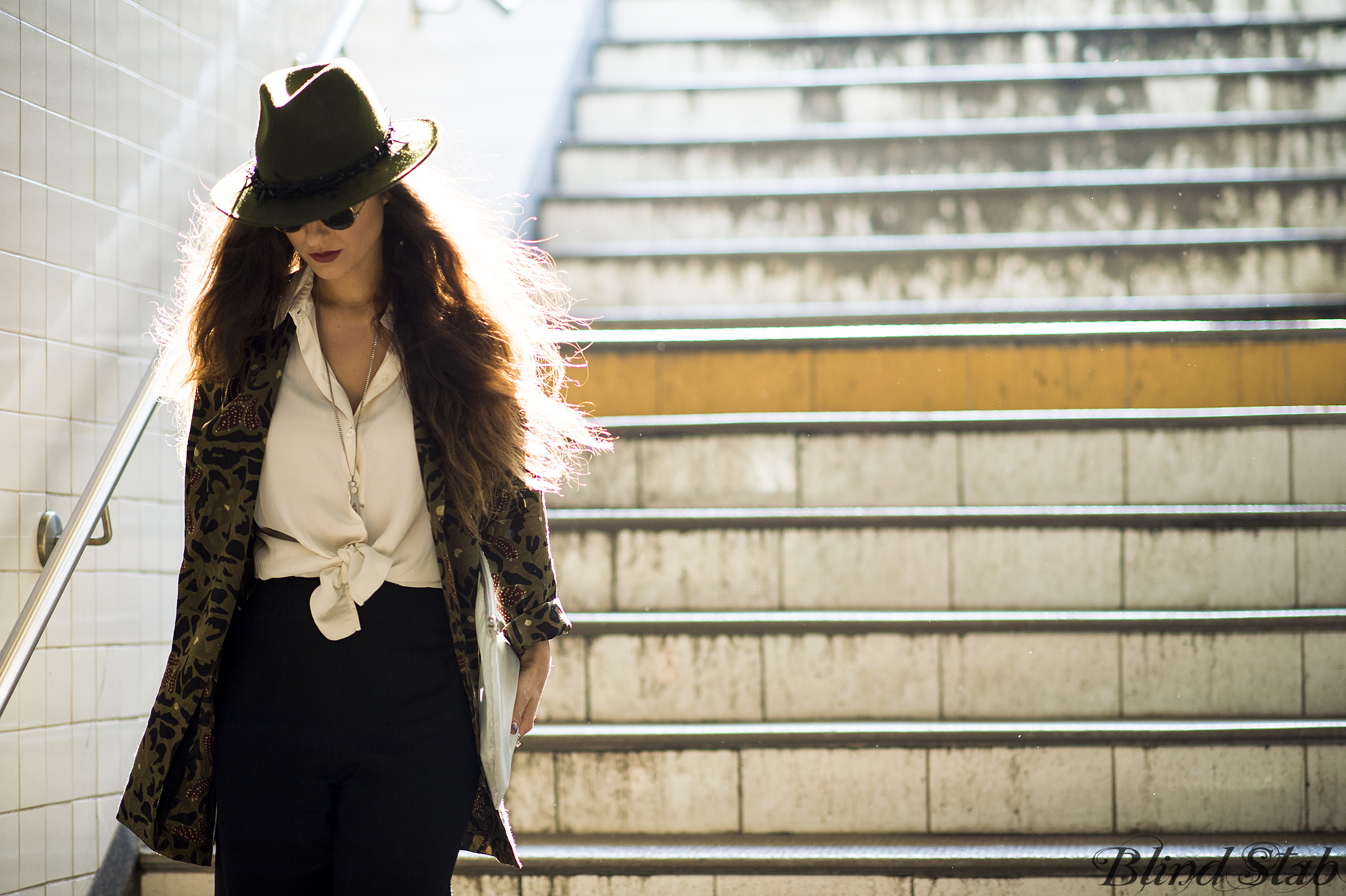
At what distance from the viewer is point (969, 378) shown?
373 cm

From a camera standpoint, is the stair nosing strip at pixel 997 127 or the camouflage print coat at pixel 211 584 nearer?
the camouflage print coat at pixel 211 584

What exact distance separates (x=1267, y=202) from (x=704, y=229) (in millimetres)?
2029

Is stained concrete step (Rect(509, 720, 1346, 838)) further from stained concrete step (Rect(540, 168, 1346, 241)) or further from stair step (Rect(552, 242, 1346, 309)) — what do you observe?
stained concrete step (Rect(540, 168, 1346, 241))

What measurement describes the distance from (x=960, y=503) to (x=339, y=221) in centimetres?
234

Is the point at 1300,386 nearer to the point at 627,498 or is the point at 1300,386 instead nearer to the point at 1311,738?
the point at 1311,738

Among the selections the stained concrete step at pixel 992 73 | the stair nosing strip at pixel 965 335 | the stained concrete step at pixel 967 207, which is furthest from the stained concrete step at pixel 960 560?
the stained concrete step at pixel 992 73

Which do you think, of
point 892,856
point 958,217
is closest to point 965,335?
point 958,217

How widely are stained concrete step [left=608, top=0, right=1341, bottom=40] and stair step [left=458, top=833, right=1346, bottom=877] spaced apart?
3643 millimetres

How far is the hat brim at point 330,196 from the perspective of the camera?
61.0 inches

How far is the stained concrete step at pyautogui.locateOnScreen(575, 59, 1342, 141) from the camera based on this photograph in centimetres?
489

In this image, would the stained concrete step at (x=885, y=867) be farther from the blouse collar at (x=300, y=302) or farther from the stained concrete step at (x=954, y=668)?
the blouse collar at (x=300, y=302)

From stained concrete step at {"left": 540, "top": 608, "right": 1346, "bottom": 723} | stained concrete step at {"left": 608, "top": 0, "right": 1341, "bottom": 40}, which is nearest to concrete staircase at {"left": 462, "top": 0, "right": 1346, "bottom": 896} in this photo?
stained concrete step at {"left": 540, "top": 608, "right": 1346, "bottom": 723}

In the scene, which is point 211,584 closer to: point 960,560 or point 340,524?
point 340,524

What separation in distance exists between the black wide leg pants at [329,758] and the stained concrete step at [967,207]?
3.10 m
